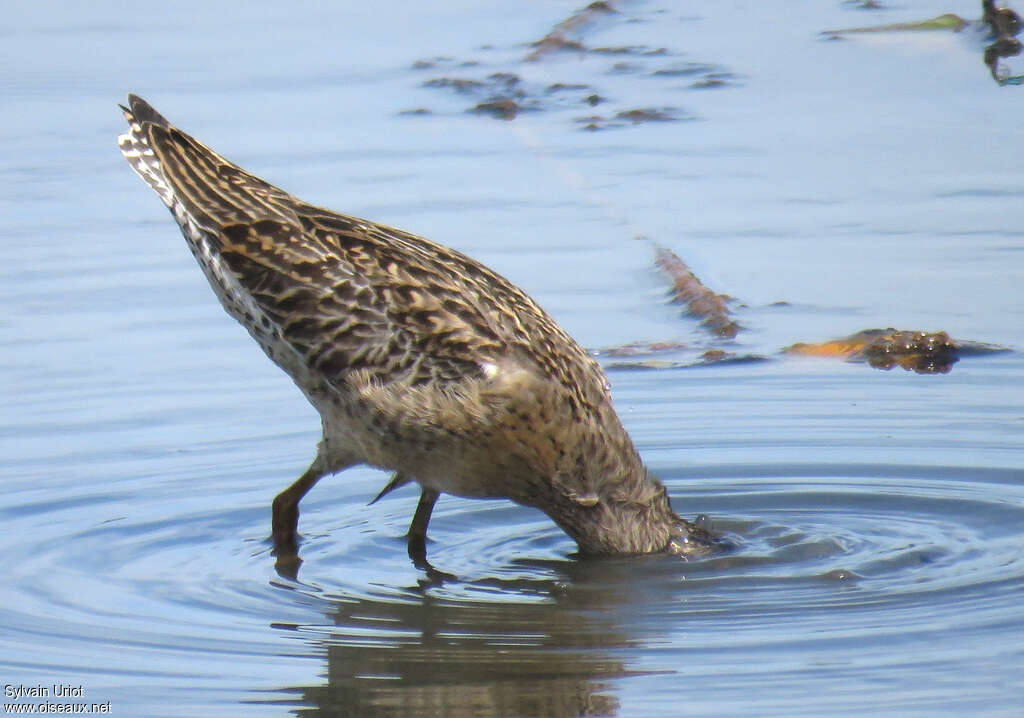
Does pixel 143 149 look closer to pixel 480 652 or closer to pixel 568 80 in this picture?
pixel 480 652

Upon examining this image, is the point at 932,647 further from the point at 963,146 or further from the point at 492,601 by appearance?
the point at 963,146

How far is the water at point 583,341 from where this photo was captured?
6.33m

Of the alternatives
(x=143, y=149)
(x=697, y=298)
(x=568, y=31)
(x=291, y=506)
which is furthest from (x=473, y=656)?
(x=568, y=31)

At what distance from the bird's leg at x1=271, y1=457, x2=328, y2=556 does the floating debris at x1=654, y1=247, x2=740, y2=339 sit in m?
2.27

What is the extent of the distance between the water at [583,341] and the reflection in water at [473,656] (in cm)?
2

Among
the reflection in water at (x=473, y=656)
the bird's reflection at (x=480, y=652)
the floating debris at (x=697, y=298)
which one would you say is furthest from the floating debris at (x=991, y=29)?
the reflection in water at (x=473, y=656)

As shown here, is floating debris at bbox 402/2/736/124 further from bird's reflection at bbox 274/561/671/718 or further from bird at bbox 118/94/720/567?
bird's reflection at bbox 274/561/671/718

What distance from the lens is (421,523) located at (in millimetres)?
7691

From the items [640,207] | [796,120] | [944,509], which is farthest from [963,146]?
[944,509]

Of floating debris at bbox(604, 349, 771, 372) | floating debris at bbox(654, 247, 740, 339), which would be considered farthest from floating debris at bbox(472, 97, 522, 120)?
floating debris at bbox(604, 349, 771, 372)

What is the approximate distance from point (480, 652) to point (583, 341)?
3.00 meters

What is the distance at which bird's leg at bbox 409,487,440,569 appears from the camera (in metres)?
7.64

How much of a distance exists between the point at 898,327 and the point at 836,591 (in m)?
2.64

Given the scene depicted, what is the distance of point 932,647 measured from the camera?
6.22 metres
